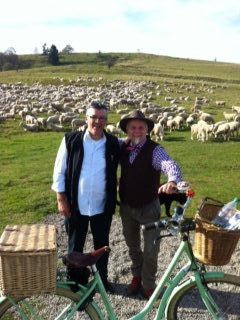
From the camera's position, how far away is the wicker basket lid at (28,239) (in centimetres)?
393

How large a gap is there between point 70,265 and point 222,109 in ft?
110

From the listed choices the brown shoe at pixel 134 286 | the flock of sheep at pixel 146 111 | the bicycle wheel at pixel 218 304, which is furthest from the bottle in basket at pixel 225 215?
the flock of sheep at pixel 146 111

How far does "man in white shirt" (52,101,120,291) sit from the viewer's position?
566 centimetres

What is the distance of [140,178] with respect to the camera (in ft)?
18.5

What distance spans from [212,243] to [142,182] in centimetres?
160

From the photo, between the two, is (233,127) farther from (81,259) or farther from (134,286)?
(81,259)

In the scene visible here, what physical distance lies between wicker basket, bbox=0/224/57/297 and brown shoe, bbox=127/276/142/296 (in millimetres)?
2483

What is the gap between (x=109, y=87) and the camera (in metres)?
54.8

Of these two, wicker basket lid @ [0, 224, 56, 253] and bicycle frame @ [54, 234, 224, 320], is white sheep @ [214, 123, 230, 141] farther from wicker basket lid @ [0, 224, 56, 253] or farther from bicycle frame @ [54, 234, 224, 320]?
Answer: wicker basket lid @ [0, 224, 56, 253]

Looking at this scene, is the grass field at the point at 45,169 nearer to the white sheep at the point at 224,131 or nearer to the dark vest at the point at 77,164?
the white sheep at the point at 224,131

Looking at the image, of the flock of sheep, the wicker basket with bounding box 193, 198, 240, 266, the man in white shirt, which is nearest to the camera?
the wicker basket with bounding box 193, 198, 240, 266

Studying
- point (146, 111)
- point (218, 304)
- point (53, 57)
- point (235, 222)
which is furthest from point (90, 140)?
point (53, 57)

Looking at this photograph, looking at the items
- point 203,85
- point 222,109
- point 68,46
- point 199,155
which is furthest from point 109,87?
point 68,46

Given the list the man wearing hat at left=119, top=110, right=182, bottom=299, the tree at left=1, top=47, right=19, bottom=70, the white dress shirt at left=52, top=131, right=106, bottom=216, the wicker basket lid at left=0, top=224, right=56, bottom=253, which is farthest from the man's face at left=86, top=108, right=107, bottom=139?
the tree at left=1, top=47, right=19, bottom=70
